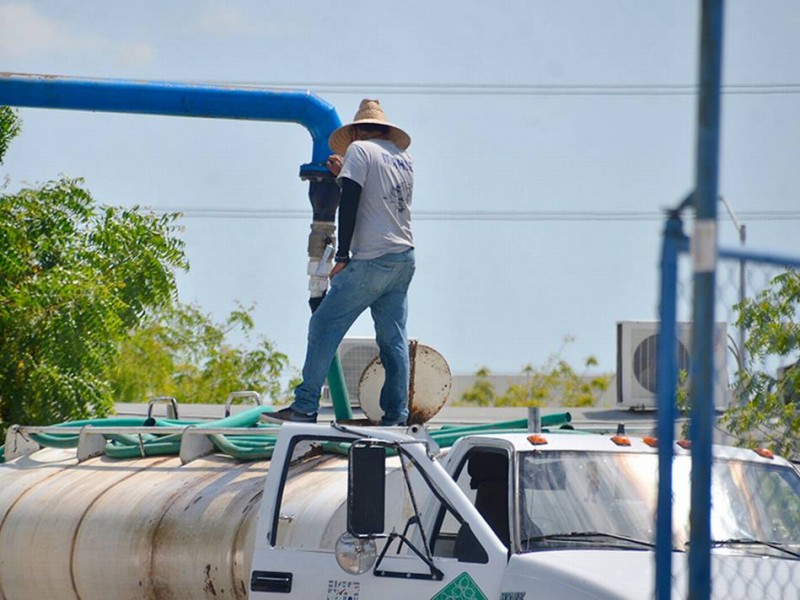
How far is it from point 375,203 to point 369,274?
409mm

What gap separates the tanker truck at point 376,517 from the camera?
5.82 metres

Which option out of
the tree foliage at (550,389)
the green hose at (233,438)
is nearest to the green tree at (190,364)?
the tree foliage at (550,389)

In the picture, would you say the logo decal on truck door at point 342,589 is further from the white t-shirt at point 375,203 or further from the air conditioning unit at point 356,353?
the air conditioning unit at point 356,353

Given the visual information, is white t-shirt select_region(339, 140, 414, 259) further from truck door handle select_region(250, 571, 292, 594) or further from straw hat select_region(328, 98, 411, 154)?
truck door handle select_region(250, 571, 292, 594)

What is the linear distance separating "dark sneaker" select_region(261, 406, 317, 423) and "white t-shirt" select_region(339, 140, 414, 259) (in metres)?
0.95

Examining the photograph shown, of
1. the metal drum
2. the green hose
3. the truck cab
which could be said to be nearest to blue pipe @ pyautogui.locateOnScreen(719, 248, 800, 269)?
the truck cab

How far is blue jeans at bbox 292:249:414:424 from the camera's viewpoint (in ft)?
28.1

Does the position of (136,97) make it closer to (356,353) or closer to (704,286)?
(356,353)

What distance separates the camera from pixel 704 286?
3576 millimetres

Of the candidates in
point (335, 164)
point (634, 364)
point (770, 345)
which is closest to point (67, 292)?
point (335, 164)

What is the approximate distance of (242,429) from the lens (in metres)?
7.98

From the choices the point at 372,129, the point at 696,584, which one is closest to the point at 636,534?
the point at 696,584

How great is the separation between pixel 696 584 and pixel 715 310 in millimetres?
679

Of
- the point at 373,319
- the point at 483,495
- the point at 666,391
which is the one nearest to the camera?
the point at 666,391
